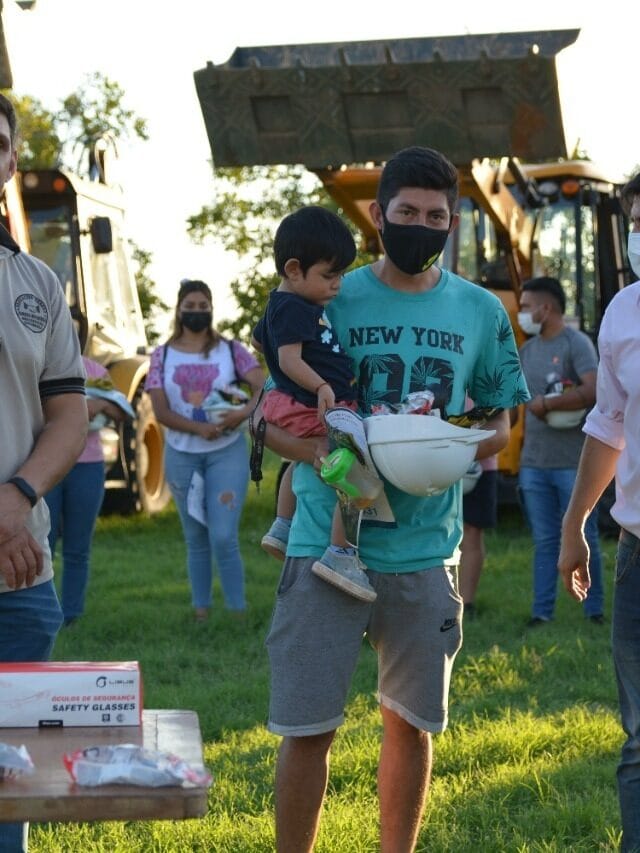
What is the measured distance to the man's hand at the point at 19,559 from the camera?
3.24 meters

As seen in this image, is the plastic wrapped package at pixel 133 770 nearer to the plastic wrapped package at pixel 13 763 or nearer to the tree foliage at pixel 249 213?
the plastic wrapped package at pixel 13 763

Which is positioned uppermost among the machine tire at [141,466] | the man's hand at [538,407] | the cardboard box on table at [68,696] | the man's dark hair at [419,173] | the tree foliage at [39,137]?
the tree foliage at [39,137]

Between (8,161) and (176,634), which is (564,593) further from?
(8,161)

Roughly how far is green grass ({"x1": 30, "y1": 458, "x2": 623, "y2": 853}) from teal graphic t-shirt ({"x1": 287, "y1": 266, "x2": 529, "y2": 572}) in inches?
49.3

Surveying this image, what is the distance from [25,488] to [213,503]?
5.19 metres

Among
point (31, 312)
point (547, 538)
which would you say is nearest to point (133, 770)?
point (31, 312)

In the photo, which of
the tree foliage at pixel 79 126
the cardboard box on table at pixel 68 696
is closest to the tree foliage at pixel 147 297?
the tree foliage at pixel 79 126

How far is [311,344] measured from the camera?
12.6 feet

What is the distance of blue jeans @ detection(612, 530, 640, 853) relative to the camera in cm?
381

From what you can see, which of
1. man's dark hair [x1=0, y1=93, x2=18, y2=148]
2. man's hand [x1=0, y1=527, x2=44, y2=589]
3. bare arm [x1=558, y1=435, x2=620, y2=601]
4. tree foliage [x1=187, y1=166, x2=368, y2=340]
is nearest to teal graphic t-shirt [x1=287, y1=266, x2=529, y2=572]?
bare arm [x1=558, y1=435, x2=620, y2=601]

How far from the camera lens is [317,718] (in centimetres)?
381

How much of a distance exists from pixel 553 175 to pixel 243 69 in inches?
157

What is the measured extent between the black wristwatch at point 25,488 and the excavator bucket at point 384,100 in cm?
710

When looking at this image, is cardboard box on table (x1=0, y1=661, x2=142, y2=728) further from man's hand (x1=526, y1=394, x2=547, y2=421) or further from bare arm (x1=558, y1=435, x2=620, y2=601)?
man's hand (x1=526, y1=394, x2=547, y2=421)
